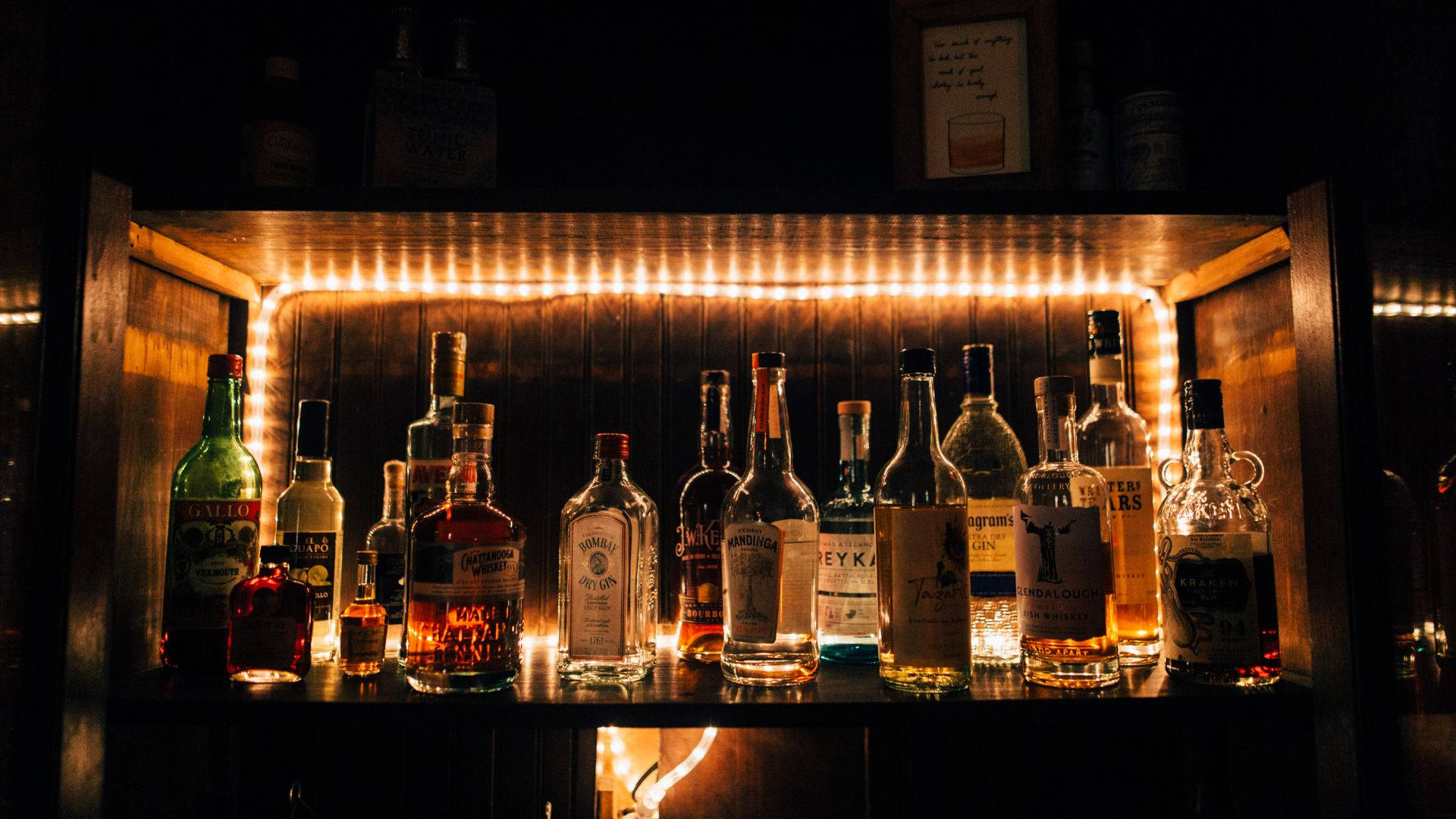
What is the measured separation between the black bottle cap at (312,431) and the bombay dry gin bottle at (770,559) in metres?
0.54

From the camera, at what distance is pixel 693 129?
1318 mm

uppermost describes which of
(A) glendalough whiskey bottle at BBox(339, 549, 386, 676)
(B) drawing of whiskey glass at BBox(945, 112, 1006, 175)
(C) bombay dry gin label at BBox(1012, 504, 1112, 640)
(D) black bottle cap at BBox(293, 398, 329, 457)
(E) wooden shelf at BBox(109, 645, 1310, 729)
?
(B) drawing of whiskey glass at BBox(945, 112, 1006, 175)

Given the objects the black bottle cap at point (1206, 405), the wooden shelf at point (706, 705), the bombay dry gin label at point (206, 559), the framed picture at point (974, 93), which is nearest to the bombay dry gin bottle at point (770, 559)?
the wooden shelf at point (706, 705)

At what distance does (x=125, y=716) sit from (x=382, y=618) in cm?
27

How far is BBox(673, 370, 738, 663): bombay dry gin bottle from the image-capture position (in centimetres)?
110

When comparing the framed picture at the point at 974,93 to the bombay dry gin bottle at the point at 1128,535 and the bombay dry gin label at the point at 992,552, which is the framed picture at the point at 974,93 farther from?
the bombay dry gin label at the point at 992,552

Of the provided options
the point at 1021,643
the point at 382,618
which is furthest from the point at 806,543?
the point at 382,618

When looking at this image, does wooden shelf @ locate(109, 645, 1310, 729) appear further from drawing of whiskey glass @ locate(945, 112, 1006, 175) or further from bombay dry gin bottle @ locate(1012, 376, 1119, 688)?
drawing of whiskey glass @ locate(945, 112, 1006, 175)

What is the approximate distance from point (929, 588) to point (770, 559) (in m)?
0.19

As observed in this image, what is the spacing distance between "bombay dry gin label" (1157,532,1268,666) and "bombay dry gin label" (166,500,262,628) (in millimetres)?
1121

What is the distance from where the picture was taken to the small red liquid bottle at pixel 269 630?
95cm

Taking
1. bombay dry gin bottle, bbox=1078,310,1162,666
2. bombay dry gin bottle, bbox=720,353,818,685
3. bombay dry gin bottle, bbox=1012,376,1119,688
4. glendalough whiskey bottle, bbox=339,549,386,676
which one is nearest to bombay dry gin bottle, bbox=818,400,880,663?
bombay dry gin bottle, bbox=720,353,818,685

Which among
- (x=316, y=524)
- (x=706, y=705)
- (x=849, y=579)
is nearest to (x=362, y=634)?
(x=316, y=524)

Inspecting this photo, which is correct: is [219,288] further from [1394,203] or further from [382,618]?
[1394,203]
